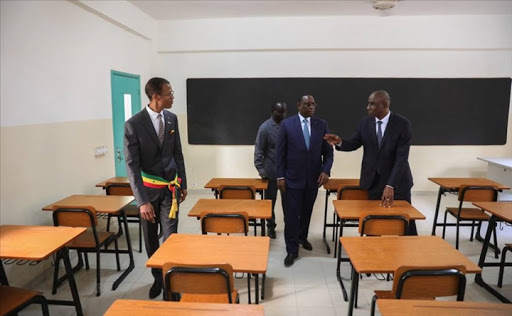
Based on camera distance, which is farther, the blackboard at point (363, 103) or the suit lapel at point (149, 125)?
the blackboard at point (363, 103)

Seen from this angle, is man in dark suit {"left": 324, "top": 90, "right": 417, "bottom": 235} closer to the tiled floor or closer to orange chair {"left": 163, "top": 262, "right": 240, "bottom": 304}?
the tiled floor

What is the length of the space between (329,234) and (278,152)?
157 cm

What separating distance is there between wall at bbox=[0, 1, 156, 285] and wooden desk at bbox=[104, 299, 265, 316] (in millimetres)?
1949

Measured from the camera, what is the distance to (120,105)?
189 inches

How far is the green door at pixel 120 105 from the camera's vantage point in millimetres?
4594

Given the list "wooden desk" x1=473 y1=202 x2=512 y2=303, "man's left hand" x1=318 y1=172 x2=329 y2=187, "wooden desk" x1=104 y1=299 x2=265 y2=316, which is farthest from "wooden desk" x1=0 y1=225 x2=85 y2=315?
"wooden desk" x1=473 y1=202 x2=512 y2=303

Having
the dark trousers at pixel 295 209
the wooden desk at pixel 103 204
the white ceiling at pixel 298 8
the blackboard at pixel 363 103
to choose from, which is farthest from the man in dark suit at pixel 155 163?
the blackboard at pixel 363 103

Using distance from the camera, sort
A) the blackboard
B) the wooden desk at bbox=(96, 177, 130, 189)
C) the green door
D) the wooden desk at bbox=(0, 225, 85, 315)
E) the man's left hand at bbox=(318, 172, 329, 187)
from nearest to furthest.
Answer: the wooden desk at bbox=(0, 225, 85, 315), the man's left hand at bbox=(318, 172, 329, 187), the wooden desk at bbox=(96, 177, 130, 189), the green door, the blackboard

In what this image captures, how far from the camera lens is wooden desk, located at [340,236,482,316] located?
1.86m

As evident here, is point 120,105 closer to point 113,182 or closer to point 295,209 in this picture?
point 113,182

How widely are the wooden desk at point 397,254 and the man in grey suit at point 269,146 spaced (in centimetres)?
179

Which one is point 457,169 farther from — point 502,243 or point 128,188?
point 128,188

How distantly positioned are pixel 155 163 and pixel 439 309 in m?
2.08

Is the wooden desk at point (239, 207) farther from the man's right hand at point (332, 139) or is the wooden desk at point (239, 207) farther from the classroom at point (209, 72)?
the man's right hand at point (332, 139)
